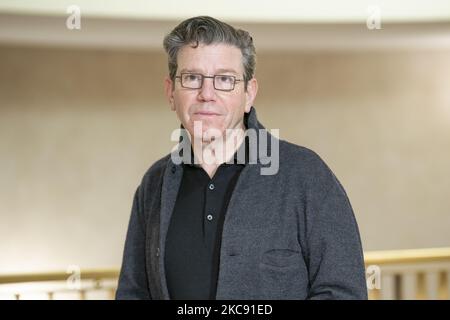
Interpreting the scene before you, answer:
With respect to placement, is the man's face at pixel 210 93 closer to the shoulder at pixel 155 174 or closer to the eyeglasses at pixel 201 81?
the eyeglasses at pixel 201 81

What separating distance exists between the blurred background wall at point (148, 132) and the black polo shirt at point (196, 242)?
12.1ft

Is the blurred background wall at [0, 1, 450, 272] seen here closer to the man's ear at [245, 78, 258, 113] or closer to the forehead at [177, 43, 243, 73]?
the man's ear at [245, 78, 258, 113]

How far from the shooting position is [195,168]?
1.44 m

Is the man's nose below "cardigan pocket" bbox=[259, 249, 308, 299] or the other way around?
the other way around

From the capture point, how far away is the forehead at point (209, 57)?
4.26 feet

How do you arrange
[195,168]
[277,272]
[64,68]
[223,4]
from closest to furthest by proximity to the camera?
[277,272], [195,168], [223,4], [64,68]

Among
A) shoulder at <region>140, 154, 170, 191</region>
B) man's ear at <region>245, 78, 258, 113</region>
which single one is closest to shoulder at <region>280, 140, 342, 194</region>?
man's ear at <region>245, 78, 258, 113</region>

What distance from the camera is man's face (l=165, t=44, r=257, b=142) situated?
4.27 ft

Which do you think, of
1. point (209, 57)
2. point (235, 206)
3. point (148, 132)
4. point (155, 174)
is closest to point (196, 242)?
point (235, 206)

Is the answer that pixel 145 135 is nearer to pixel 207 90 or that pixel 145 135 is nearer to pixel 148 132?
pixel 148 132

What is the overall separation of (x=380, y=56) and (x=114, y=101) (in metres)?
2.06

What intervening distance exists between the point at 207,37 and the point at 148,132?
4.24 meters

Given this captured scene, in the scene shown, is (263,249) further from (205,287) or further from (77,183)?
(77,183)

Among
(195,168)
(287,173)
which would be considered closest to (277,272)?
(287,173)
